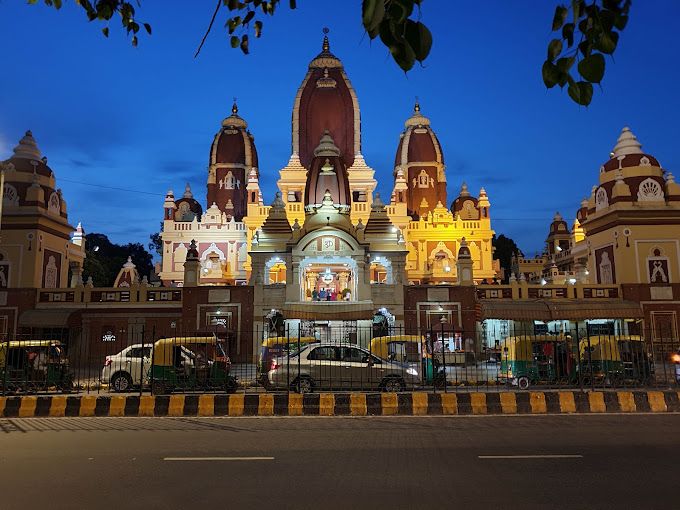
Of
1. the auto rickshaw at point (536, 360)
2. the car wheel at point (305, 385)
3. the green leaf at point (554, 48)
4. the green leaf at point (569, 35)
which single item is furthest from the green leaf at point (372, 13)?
the auto rickshaw at point (536, 360)

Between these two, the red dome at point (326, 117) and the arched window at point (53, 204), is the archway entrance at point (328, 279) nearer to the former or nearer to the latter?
the red dome at point (326, 117)

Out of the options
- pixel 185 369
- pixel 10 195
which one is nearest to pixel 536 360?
pixel 185 369

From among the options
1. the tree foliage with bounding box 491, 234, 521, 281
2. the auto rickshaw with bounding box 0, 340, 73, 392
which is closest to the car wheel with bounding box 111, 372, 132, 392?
the auto rickshaw with bounding box 0, 340, 73, 392

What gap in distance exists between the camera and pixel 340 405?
1205 cm

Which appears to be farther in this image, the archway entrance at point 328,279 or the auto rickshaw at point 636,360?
the archway entrance at point 328,279

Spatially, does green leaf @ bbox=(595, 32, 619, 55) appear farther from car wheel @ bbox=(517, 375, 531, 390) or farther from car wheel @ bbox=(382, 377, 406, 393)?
car wheel @ bbox=(517, 375, 531, 390)

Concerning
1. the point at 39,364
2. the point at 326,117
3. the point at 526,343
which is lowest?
the point at 39,364

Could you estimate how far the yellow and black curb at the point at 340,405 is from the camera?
39.4 feet

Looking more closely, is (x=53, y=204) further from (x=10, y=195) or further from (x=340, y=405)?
(x=340, y=405)

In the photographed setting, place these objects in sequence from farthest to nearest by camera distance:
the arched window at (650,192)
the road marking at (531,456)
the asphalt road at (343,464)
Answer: the arched window at (650,192), the road marking at (531,456), the asphalt road at (343,464)

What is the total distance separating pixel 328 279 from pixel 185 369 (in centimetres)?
2017

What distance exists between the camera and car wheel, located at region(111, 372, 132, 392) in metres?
16.4

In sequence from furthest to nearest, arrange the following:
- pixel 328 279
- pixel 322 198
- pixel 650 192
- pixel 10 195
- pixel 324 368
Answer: pixel 322 198, pixel 328 279, pixel 10 195, pixel 650 192, pixel 324 368

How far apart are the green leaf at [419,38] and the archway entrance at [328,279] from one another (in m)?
25.7
